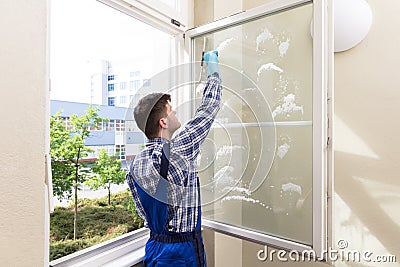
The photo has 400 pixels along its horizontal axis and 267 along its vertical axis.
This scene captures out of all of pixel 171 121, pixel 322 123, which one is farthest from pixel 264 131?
pixel 171 121

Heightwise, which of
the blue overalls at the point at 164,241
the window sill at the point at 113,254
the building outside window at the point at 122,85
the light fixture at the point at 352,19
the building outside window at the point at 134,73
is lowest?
the window sill at the point at 113,254

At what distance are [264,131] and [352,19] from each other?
2.37ft

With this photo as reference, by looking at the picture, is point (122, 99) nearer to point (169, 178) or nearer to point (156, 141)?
point (156, 141)

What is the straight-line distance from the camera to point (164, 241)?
3.92 ft

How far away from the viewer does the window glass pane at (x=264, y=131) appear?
4.00ft

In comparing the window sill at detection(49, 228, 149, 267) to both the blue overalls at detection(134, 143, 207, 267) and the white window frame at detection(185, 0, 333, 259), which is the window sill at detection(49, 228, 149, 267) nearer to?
the blue overalls at detection(134, 143, 207, 267)

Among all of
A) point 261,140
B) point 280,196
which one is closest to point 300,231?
point 280,196

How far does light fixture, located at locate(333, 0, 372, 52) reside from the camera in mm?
1485

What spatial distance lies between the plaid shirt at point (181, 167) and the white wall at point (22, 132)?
38 cm

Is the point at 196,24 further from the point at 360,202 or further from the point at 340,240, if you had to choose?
the point at 340,240

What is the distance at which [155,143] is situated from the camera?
1142mm

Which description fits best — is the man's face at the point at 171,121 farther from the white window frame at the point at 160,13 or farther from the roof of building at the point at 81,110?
the white window frame at the point at 160,13

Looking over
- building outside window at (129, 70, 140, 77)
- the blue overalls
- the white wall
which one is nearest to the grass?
the blue overalls

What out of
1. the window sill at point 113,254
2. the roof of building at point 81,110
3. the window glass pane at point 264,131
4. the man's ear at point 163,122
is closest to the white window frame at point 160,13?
the window glass pane at point 264,131
